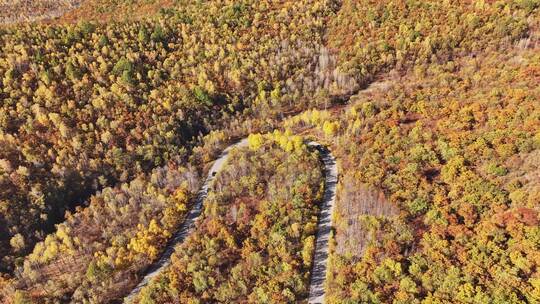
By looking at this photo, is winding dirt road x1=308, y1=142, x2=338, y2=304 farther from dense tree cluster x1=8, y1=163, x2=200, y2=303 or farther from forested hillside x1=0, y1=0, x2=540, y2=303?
dense tree cluster x1=8, y1=163, x2=200, y2=303

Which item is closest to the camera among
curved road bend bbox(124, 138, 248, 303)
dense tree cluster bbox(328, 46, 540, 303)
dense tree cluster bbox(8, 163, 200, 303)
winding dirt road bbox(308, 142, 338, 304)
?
dense tree cluster bbox(328, 46, 540, 303)

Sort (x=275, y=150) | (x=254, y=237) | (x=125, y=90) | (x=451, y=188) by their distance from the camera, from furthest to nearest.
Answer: (x=125, y=90)
(x=275, y=150)
(x=254, y=237)
(x=451, y=188)

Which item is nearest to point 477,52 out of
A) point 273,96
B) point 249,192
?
point 273,96

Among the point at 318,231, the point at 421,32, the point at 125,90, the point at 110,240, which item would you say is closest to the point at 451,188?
the point at 318,231

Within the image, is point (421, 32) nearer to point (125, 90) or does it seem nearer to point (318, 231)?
point (318, 231)

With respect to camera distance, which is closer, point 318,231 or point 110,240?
point 318,231

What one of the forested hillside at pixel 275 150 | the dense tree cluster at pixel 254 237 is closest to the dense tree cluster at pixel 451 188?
the forested hillside at pixel 275 150

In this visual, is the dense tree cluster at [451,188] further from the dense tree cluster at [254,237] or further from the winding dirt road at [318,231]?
the dense tree cluster at [254,237]

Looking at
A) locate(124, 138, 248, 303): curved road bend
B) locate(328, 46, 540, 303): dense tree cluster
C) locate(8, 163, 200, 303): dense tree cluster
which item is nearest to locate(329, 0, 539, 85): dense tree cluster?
locate(328, 46, 540, 303): dense tree cluster
